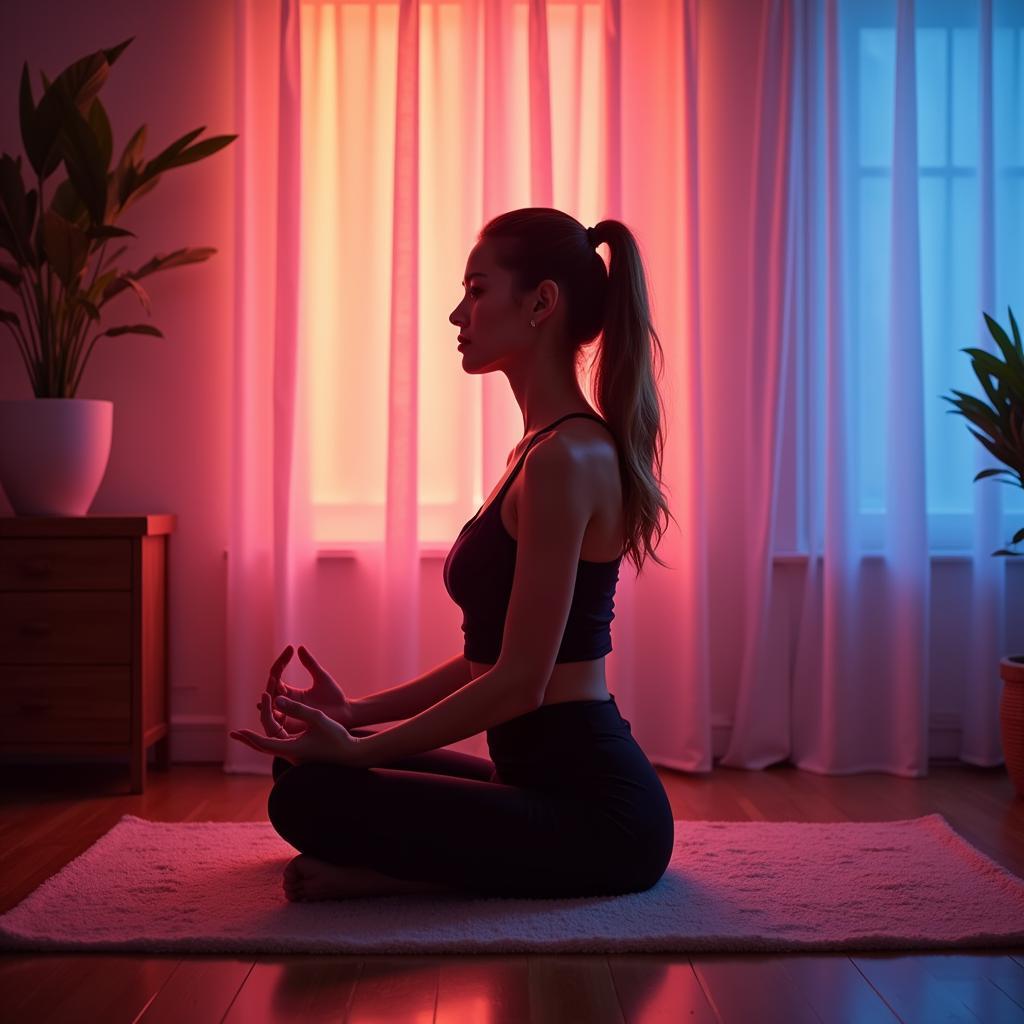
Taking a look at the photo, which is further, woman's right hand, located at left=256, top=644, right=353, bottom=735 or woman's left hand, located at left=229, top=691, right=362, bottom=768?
woman's right hand, located at left=256, top=644, right=353, bottom=735

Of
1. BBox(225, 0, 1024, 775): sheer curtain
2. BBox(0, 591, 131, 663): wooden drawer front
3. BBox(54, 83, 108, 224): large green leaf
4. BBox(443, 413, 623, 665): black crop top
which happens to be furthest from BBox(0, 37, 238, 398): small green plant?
BBox(443, 413, 623, 665): black crop top

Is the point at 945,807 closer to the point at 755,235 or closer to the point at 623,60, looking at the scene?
the point at 755,235

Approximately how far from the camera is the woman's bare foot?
1.87 m

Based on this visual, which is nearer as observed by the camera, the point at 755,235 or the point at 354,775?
the point at 354,775

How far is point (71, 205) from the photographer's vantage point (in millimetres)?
3006

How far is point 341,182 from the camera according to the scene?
3.27 m

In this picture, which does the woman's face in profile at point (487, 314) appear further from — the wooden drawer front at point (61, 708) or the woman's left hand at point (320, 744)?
the wooden drawer front at point (61, 708)

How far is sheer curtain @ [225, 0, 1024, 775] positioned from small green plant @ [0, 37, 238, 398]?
292 millimetres

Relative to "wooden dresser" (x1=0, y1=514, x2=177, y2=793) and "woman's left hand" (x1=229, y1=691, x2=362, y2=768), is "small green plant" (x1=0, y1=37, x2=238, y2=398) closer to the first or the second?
"wooden dresser" (x1=0, y1=514, x2=177, y2=793)

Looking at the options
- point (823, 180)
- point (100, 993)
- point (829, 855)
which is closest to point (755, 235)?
point (823, 180)

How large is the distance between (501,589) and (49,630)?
61.2 inches

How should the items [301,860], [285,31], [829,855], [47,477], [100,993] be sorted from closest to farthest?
[100,993] → [301,860] → [829,855] → [47,477] → [285,31]

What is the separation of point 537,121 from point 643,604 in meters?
1.35

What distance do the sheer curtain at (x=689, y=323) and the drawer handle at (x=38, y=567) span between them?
470 millimetres
